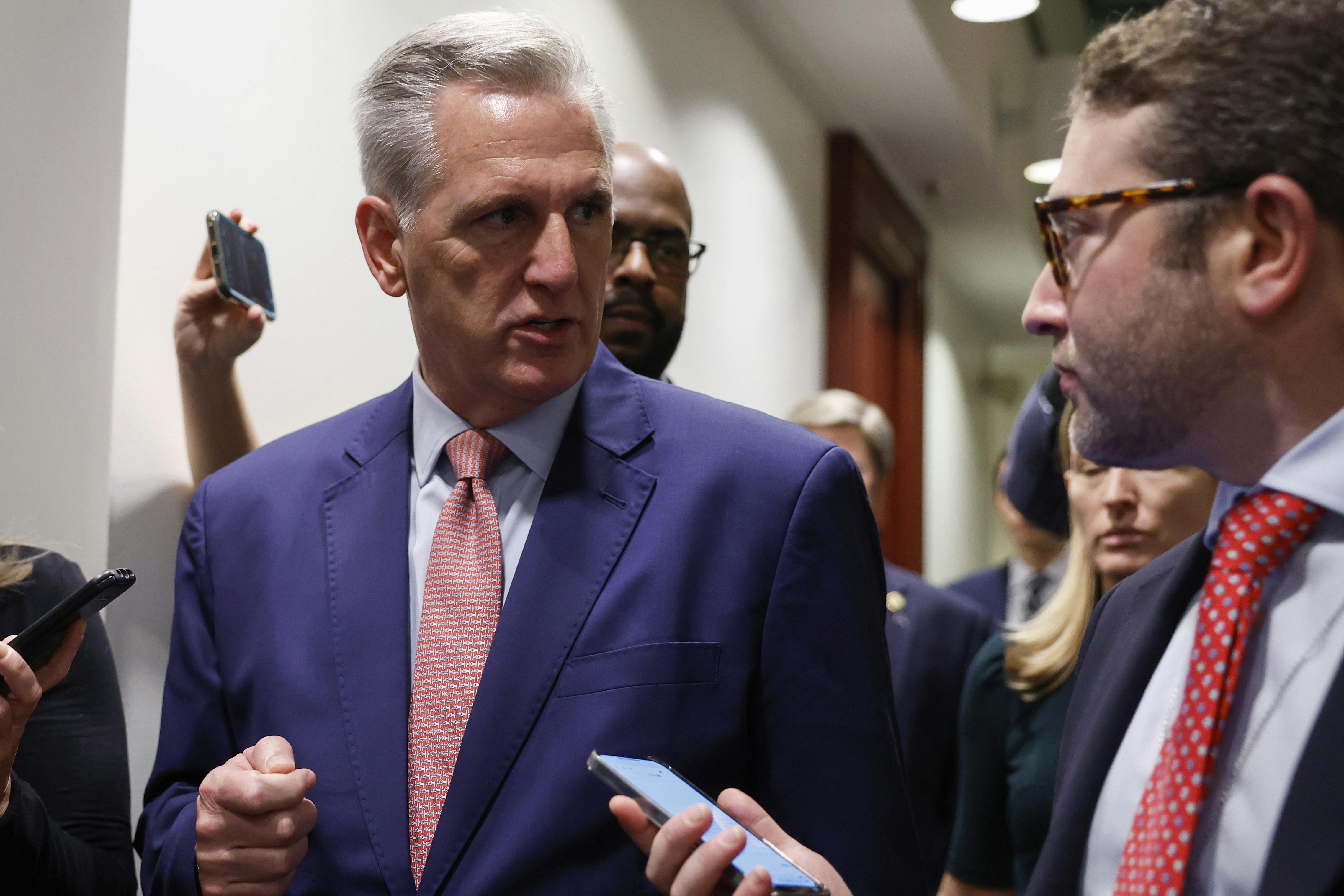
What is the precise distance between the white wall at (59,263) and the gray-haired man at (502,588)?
20cm

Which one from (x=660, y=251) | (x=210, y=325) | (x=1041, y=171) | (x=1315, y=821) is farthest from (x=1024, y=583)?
(x=1315, y=821)

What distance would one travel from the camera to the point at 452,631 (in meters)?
1.53

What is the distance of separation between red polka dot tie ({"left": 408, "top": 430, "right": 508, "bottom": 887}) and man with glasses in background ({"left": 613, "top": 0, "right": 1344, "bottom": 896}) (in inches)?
15.3

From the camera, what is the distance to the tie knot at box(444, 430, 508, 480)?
1.62 m

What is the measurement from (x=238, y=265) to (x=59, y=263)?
0.29m

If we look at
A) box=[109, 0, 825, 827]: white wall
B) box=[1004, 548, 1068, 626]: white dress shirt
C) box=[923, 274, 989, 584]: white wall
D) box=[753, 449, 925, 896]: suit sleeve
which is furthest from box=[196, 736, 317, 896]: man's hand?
box=[923, 274, 989, 584]: white wall

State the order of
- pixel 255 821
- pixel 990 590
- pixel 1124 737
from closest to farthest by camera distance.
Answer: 1. pixel 1124 737
2. pixel 255 821
3. pixel 990 590

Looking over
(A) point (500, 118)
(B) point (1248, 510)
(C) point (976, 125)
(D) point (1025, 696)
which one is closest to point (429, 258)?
(A) point (500, 118)

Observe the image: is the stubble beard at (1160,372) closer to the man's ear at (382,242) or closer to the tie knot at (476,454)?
the tie knot at (476,454)

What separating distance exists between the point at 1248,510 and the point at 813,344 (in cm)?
435

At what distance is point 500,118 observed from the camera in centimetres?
161

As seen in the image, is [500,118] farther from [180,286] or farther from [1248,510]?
[1248,510]

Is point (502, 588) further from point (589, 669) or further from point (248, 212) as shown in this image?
point (248, 212)

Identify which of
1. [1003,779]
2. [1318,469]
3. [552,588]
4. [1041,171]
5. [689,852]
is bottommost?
[1003,779]
